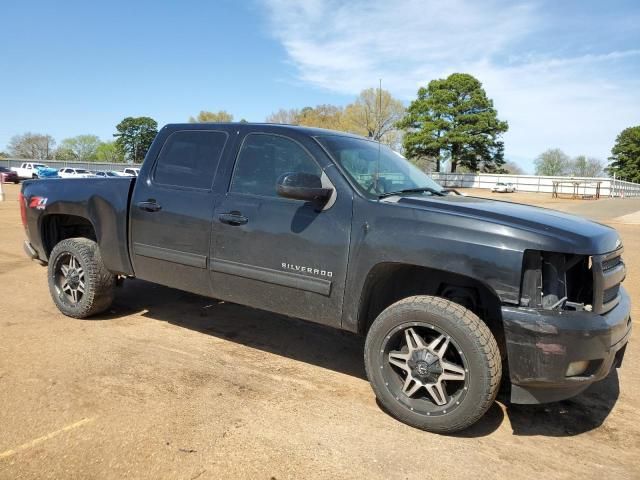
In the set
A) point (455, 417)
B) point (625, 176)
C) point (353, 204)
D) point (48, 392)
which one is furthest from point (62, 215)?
point (625, 176)

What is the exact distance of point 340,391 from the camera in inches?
144

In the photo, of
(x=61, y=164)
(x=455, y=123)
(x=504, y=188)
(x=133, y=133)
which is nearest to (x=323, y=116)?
(x=455, y=123)

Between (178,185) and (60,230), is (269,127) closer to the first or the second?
(178,185)

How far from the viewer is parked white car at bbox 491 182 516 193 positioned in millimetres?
54688

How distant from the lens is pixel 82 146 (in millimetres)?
115875

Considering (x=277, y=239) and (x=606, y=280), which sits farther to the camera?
(x=277, y=239)

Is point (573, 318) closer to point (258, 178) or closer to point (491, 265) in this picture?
point (491, 265)

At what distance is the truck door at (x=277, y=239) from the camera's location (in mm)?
3434

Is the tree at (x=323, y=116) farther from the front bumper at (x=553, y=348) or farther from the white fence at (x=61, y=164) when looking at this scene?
the front bumper at (x=553, y=348)

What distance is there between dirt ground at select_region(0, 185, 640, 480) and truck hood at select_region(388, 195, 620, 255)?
119cm

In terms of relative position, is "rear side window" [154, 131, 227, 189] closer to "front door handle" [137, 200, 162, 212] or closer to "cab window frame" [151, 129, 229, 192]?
"cab window frame" [151, 129, 229, 192]

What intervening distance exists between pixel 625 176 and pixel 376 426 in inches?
3210

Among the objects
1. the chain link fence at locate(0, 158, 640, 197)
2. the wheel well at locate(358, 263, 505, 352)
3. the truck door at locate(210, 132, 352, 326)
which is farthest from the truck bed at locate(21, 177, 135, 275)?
the chain link fence at locate(0, 158, 640, 197)

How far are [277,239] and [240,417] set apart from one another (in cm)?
121
